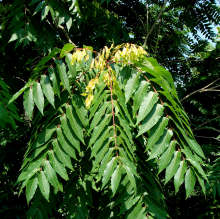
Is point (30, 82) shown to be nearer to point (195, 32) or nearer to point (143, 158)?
point (143, 158)

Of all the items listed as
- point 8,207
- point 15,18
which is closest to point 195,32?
point 15,18

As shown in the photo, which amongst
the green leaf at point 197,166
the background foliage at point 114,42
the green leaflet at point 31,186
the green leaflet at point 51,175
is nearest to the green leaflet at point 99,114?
the green leaflet at point 51,175

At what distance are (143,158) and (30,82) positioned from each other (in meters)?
0.87

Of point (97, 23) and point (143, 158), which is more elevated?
point (97, 23)

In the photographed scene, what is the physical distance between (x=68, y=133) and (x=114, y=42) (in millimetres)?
1806

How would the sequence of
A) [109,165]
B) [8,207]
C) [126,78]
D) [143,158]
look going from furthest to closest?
[8,207] → [143,158] → [126,78] → [109,165]

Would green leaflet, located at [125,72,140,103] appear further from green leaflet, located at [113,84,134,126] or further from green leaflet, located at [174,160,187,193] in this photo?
green leaflet, located at [174,160,187,193]

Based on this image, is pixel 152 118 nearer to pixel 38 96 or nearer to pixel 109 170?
pixel 109 170

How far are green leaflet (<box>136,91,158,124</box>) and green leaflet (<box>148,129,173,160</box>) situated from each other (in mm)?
172

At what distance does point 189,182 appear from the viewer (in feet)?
4.40

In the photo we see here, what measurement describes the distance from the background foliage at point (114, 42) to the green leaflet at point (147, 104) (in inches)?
52.2

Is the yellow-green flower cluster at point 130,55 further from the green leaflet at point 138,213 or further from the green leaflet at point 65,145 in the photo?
the green leaflet at point 138,213

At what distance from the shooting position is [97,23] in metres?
2.94

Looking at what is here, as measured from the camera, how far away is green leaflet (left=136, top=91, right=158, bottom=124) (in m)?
1.34
